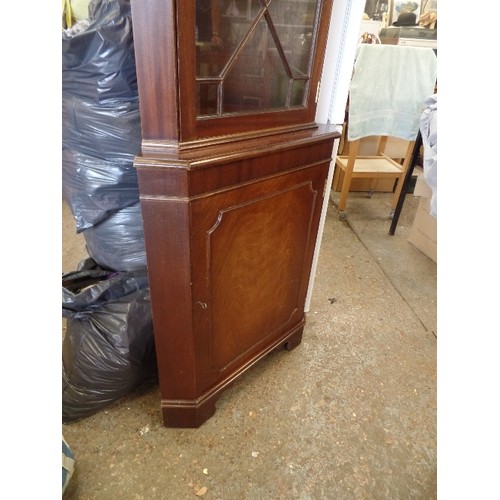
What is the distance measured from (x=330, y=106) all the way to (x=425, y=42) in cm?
267

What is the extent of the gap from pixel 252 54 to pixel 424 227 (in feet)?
6.08

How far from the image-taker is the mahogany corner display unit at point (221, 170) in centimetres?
68

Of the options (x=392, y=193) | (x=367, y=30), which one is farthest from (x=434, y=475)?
(x=367, y=30)

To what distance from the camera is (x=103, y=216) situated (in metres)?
1.10

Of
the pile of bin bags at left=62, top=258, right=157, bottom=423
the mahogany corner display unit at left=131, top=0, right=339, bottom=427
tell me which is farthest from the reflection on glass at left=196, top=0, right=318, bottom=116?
the pile of bin bags at left=62, top=258, right=157, bottom=423

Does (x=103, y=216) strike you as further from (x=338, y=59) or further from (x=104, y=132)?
(x=338, y=59)

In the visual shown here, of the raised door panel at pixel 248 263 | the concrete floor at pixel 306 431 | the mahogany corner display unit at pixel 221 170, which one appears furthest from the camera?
the concrete floor at pixel 306 431

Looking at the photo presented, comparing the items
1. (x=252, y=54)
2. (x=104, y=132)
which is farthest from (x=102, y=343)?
(x=252, y=54)

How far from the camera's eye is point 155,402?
1198 mm

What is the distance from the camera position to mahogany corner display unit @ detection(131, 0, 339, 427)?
68cm

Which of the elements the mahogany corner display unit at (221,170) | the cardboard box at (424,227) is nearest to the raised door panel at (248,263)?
the mahogany corner display unit at (221,170)

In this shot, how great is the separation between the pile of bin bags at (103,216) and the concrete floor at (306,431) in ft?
0.57

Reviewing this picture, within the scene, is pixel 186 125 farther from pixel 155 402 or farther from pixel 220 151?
pixel 155 402

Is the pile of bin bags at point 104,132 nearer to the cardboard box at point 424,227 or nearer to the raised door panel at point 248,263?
the raised door panel at point 248,263
